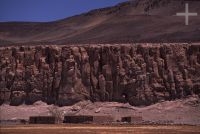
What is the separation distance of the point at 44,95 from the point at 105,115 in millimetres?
10623

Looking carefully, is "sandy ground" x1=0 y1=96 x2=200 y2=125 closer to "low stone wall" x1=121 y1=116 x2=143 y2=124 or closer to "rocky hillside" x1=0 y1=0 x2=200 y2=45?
"low stone wall" x1=121 y1=116 x2=143 y2=124

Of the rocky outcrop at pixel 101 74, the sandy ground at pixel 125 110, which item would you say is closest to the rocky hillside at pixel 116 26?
the rocky outcrop at pixel 101 74

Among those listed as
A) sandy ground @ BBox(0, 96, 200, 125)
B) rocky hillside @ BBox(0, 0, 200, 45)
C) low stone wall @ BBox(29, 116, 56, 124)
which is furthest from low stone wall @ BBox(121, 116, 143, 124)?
rocky hillside @ BBox(0, 0, 200, 45)

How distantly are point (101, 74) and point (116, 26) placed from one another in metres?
47.4

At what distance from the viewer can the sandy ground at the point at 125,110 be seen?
220 ft

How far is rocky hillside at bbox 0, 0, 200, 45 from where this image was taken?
4222 inches

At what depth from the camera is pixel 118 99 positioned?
73000 mm

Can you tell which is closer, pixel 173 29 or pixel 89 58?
pixel 89 58

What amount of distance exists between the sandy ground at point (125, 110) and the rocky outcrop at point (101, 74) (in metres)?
1.11

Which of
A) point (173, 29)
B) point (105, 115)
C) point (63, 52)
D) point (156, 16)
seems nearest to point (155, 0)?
point (156, 16)

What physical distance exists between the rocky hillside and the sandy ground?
26213 mm

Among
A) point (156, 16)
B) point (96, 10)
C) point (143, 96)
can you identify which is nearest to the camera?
point (143, 96)

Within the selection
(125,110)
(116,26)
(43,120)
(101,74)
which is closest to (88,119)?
(43,120)

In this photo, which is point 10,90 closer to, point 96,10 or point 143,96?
point 143,96
